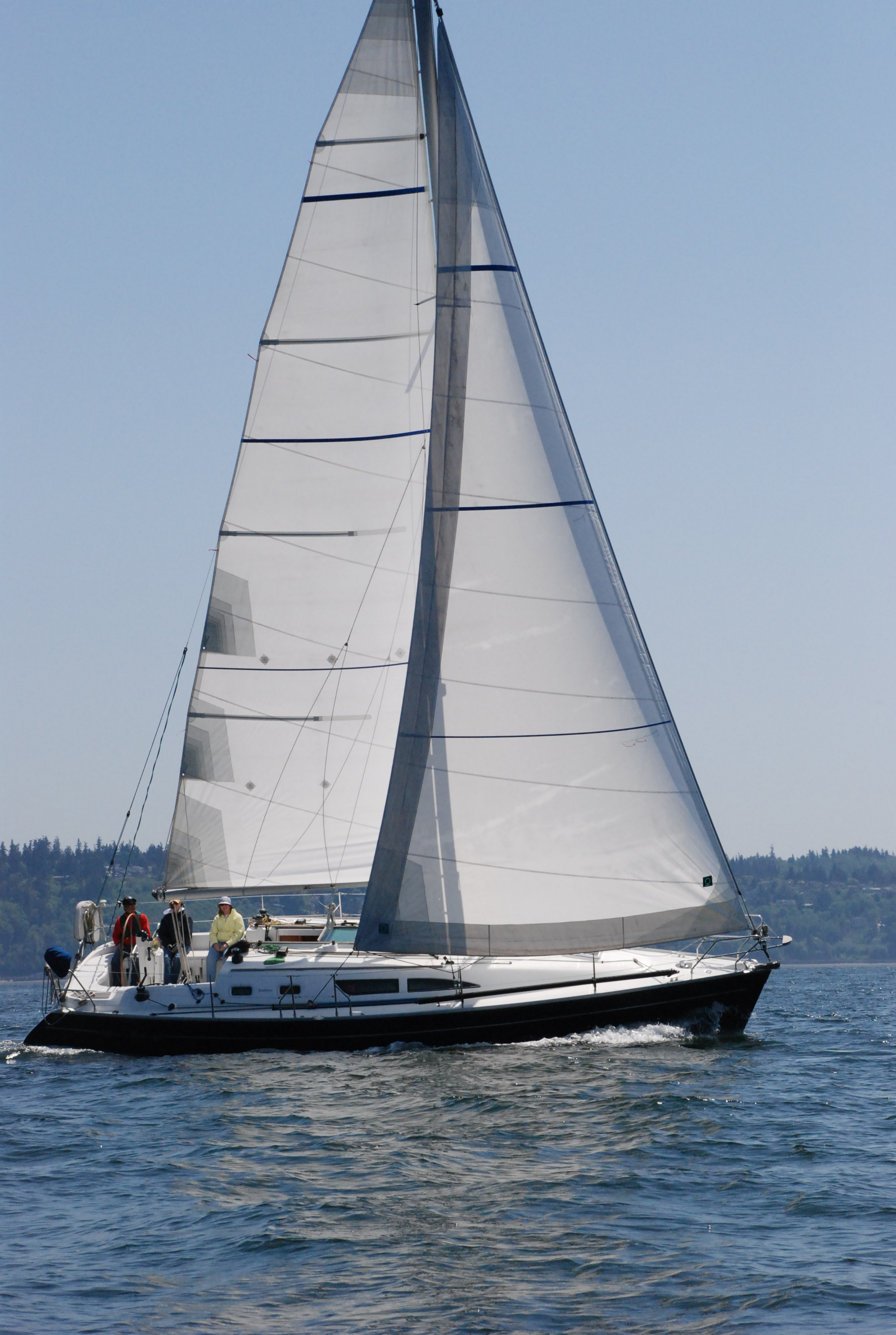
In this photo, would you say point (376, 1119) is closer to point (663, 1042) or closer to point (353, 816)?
point (663, 1042)

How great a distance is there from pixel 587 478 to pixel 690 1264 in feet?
38.7

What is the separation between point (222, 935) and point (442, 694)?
4810 mm

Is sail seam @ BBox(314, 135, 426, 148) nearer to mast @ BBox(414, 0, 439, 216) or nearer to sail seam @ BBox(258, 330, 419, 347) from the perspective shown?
mast @ BBox(414, 0, 439, 216)

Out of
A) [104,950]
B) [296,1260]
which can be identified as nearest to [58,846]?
[104,950]

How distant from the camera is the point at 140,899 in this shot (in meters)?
152

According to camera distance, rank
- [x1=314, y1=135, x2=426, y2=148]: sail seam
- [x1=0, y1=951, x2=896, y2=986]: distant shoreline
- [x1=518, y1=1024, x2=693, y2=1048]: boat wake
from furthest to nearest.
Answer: [x1=0, y1=951, x2=896, y2=986]: distant shoreline, [x1=314, y1=135, x2=426, y2=148]: sail seam, [x1=518, y1=1024, x2=693, y2=1048]: boat wake

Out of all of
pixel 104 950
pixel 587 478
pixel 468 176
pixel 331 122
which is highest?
pixel 331 122

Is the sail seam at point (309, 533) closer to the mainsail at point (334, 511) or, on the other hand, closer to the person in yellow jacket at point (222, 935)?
the mainsail at point (334, 511)

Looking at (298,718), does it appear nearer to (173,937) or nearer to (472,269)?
(173,937)

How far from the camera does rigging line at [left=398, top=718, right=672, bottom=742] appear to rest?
18.9 m

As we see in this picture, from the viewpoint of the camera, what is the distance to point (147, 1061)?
19.8 m

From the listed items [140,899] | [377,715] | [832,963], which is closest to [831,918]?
[832,963]

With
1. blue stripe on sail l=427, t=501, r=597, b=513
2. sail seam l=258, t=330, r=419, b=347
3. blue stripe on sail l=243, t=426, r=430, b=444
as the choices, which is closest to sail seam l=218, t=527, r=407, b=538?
blue stripe on sail l=243, t=426, r=430, b=444

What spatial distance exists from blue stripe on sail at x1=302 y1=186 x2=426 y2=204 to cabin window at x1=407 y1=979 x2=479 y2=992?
489 inches
